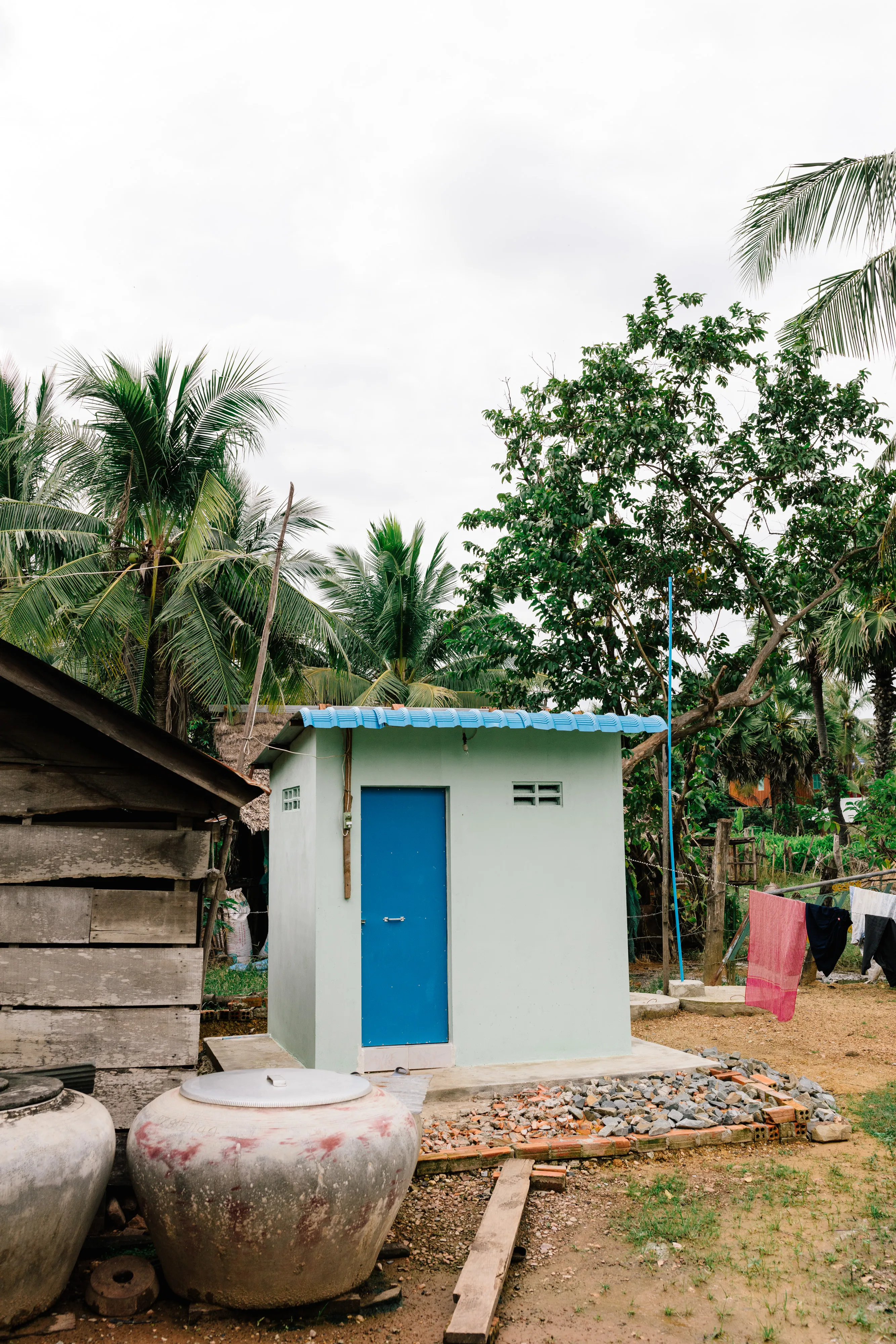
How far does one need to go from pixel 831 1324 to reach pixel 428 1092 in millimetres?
3805

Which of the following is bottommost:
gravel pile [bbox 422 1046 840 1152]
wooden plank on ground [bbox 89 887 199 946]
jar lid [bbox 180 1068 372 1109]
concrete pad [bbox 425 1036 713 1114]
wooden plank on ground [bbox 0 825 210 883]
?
gravel pile [bbox 422 1046 840 1152]

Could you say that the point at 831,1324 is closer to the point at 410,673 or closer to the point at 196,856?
the point at 196,856

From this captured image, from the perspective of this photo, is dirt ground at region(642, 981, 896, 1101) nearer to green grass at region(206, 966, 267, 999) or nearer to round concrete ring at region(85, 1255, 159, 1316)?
green grass at region(206, 966, 267, 999)

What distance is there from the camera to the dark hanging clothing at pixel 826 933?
12359mm

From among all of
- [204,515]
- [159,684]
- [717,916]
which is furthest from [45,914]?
[159,684]

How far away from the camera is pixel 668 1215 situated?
5.57m

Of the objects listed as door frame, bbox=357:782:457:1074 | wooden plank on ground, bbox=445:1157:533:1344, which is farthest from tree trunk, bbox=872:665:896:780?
wooden plank on ground, bbox=445:1157:533:1344

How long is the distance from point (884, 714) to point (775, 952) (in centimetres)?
1311

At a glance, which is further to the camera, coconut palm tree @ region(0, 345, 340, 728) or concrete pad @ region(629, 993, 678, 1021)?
coconut palm tree @ region(0, 345, 340, 728)

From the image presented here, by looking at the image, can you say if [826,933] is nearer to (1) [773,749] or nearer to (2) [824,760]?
(2) [824,760]

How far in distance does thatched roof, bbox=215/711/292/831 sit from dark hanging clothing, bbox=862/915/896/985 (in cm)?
Result: 943

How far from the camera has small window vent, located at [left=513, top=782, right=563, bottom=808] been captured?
8820mm

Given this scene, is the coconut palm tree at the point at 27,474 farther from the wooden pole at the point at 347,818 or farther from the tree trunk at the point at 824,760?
the tree trunk at the point at 824,760

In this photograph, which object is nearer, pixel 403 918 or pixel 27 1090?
pixel 27 1090
